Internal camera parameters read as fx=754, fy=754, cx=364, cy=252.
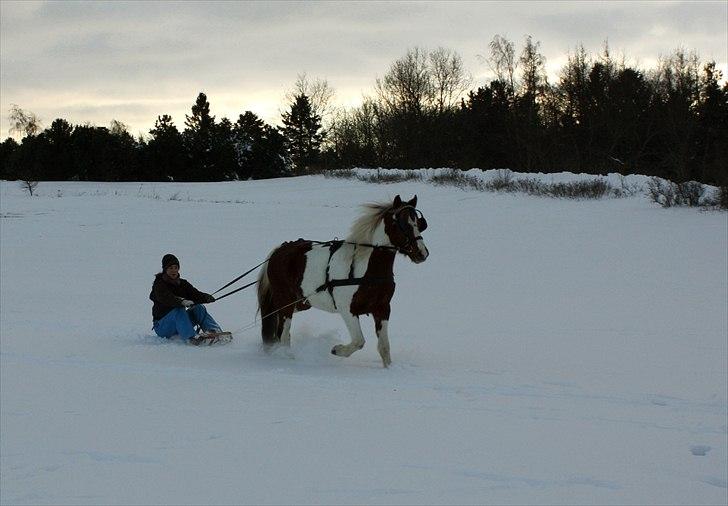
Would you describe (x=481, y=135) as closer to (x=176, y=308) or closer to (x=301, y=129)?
(x=301, y=129)

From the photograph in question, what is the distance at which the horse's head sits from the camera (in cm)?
769

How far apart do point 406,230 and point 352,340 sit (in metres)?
1.28

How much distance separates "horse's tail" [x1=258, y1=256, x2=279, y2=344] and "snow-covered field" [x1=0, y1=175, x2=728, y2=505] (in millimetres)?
258

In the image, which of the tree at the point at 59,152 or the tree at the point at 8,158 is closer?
the tree at the point at 59,152

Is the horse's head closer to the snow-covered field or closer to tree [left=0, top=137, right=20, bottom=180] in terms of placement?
the snow-covered field

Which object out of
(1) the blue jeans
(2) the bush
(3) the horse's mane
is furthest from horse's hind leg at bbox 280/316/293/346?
(2) the bush

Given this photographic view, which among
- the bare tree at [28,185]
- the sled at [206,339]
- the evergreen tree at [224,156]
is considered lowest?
the sled at [206,339]

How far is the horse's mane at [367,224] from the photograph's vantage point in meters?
8.02

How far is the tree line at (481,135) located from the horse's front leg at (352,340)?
33.8 metres

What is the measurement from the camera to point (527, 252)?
17094mm

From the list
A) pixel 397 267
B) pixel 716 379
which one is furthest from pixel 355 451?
pixel 397 267

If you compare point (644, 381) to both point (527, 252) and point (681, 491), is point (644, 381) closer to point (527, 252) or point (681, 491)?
point (681, 491)

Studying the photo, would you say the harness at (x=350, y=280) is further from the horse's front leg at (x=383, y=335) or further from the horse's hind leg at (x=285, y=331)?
the horse's hind leg at (x=285, y=331)

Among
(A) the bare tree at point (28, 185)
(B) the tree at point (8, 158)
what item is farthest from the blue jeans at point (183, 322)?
(B) the tree at point (8, 158)
